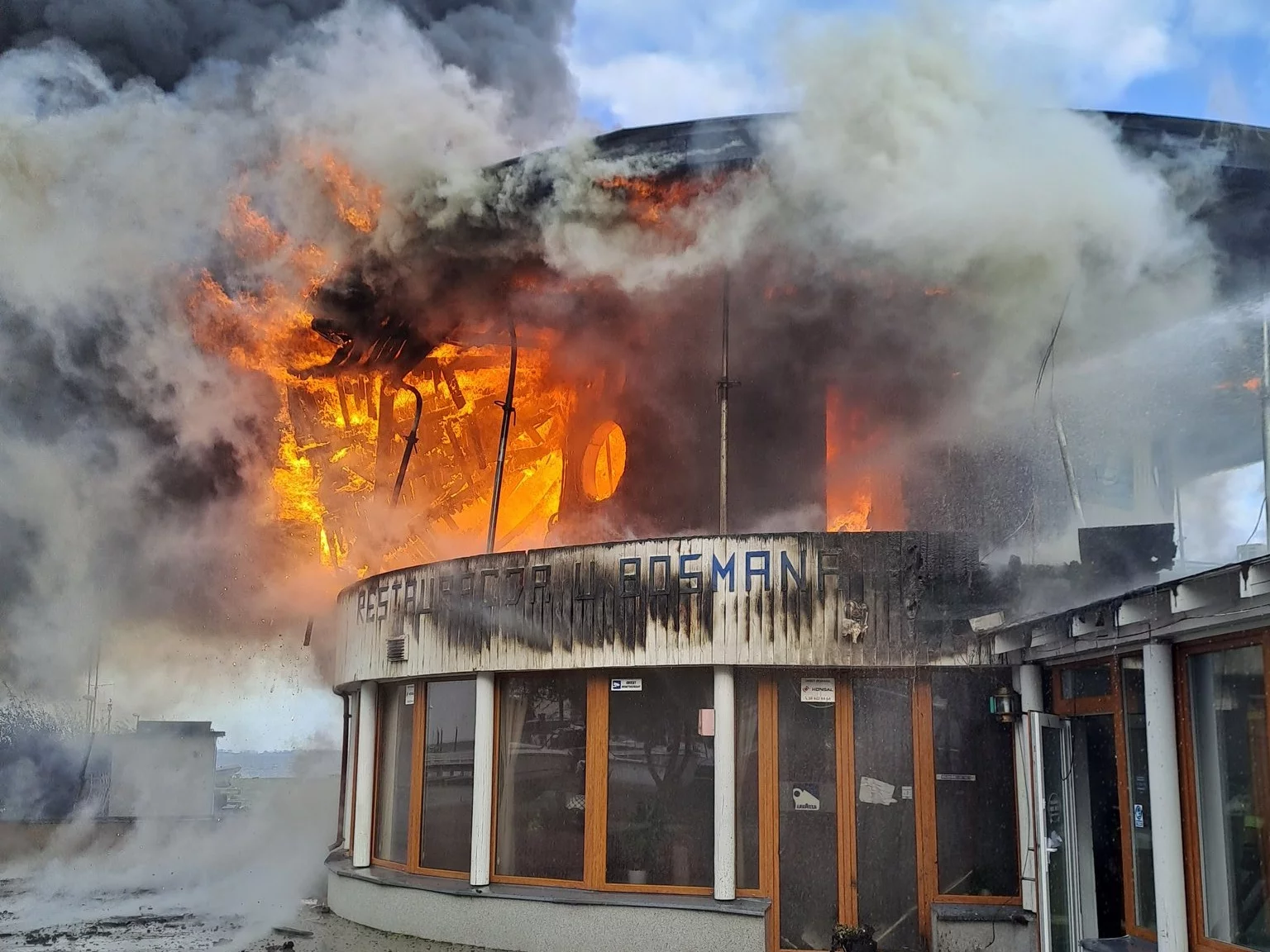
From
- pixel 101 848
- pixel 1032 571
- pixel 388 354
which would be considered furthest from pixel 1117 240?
pixel 101 848

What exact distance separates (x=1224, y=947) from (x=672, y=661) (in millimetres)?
5000

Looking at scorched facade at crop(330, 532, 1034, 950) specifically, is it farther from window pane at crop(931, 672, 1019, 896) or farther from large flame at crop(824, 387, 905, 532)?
large flame at crop(824, 387, 905, 532)

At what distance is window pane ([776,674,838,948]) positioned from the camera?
966 cm

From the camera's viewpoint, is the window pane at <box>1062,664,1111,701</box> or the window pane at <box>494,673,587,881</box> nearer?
the window pane at <box>1062,664,1111,701</box>

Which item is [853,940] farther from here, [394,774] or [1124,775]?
[394,774]

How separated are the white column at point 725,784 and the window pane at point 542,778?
135 cm

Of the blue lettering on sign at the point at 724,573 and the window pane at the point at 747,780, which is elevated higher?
the blue lettering on sign at the point at 724,573

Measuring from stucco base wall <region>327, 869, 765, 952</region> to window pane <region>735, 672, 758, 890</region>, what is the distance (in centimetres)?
43

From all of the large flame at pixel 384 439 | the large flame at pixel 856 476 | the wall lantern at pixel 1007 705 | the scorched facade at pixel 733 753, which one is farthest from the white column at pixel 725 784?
the large flame at pixel 384 439

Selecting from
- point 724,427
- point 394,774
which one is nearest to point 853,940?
point 724,427

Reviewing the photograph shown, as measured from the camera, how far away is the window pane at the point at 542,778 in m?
10.6

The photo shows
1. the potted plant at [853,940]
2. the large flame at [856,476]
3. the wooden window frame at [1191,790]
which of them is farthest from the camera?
the large flame at [856,476]

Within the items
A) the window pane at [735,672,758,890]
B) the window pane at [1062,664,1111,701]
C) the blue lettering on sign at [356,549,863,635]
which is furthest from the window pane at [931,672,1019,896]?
the window pane at [735,672,758,890]

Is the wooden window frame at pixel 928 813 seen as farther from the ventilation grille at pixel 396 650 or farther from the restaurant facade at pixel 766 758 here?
the ventilation grille at pixel 396 650
